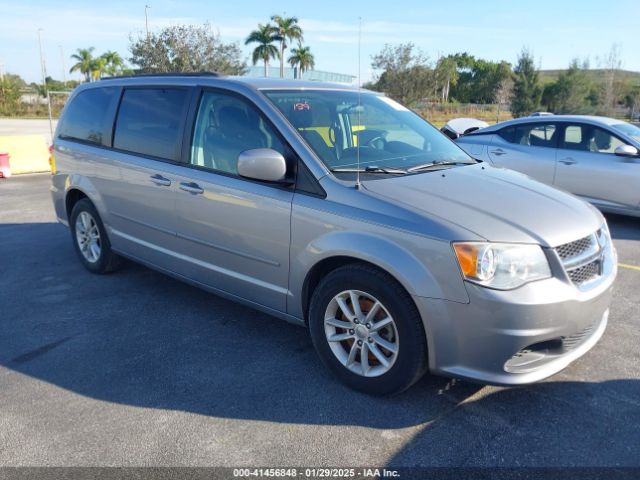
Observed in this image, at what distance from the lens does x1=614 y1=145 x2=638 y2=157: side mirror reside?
7.16 meters

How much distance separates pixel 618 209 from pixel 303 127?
18.9 ft

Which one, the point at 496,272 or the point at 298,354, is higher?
the point at 496,272

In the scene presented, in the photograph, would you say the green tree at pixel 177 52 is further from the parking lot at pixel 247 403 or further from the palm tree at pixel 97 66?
the palm tree at pixel 97 66

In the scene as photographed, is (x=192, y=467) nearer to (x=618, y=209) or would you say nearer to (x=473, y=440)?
(x=473, y=440)

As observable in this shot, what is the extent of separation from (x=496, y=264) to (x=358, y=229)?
2.54 ft

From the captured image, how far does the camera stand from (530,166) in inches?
316

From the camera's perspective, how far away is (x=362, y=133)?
3.77 m

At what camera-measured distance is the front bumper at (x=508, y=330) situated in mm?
2693

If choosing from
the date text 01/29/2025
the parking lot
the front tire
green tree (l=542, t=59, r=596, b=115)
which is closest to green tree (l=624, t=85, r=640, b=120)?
green tree (l=542, t=59, r=596, b=115)

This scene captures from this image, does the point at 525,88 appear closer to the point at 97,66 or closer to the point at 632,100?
the point at 632,100

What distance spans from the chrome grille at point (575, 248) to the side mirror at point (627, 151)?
Answer: 483cm

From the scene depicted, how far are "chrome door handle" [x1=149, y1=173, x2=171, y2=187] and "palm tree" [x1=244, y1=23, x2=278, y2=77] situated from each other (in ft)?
148

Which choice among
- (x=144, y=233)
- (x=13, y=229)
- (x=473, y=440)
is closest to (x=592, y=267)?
(x=473, y=440)

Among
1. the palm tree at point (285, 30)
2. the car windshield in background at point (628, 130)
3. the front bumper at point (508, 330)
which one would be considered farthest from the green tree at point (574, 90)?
the front bumper at point (508, 330)
